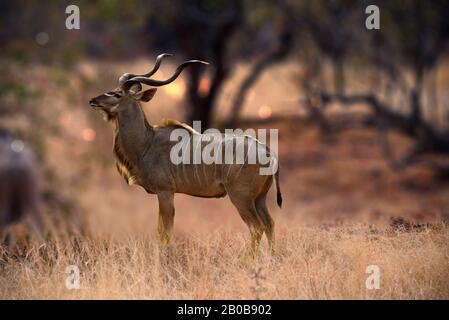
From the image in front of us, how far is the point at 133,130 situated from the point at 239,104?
589 inches

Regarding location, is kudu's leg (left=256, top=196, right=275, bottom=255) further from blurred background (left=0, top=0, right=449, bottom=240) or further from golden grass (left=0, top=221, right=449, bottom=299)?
blurred background (left=0, top=0, right=449, bottom=240)

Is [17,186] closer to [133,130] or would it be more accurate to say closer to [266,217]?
[133,130]

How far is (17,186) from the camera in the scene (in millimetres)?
15062

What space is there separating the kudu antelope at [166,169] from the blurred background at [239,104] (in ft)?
26.8

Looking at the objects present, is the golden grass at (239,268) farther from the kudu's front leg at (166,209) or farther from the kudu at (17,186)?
the kudu at (17,186)

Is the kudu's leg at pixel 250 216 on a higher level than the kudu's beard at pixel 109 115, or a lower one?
lower

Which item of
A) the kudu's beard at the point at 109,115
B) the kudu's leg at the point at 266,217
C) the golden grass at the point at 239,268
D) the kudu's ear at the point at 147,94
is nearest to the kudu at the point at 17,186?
the golden grass at the point at 239,268

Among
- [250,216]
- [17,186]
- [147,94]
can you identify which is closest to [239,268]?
[250,216]

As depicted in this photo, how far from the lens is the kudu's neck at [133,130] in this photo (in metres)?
7.17

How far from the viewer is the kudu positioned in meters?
15.0

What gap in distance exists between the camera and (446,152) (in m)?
19.4

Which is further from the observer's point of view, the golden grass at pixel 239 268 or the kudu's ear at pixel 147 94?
the kudu's ear at pixel 147 94
